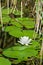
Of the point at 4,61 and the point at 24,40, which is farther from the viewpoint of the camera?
the point at 24,40

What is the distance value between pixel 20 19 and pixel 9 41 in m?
0.33

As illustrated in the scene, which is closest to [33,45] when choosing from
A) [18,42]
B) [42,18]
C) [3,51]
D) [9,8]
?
[18,42]

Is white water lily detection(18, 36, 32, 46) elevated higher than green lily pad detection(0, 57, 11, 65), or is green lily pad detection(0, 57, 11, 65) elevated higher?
white water lily detection(18, 36, 32, 46)

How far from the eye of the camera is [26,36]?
1.44 meters

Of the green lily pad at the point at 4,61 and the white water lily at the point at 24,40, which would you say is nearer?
the green lily pad at the point at 4,61

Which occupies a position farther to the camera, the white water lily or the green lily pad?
the white water lily

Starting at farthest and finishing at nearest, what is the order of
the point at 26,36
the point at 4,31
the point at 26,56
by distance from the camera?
1. the point at 4,31
2. the point at 26,36
3. the point at 26,56

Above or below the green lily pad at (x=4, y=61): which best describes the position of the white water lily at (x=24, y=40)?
above

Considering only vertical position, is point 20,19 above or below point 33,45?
above

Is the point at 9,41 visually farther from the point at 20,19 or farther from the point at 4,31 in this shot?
the point at 20,19

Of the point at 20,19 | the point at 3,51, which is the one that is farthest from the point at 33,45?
the point at 20,19

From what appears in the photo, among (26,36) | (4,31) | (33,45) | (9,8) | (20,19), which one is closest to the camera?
(33,45)

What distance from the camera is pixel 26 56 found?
3.90 feet

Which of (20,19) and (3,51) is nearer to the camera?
(3,51)
